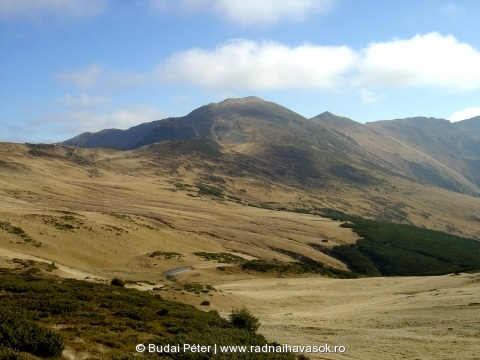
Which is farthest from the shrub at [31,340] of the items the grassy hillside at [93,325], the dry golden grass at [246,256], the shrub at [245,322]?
the dry golden grass at [246,256]

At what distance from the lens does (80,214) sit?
83.5 m

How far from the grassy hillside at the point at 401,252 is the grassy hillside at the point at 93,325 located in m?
73.9

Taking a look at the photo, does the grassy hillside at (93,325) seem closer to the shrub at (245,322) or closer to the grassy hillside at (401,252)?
the shrub at (245,322)

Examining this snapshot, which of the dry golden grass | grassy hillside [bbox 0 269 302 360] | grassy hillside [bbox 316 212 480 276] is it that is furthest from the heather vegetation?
grassy hillside [bbox 0 269 302 360]

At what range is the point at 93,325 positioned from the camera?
23.7 m

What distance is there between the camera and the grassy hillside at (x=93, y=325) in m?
18.2

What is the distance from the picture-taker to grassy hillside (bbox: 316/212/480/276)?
10529 centimetres

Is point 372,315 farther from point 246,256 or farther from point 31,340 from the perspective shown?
point 246,256

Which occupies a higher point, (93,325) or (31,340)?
(31,340)

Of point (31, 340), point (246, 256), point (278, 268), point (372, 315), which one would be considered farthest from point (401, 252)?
point (31, 340)

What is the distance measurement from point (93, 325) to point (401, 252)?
366 ft

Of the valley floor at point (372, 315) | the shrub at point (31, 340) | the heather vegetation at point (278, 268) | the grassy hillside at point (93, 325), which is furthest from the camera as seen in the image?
the heather vegetation at point (278, 268)

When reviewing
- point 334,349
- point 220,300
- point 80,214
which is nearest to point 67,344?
point 334,349

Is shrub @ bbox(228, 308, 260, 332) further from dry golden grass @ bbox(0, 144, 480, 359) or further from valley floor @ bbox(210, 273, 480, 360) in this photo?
dry golden grass @ bbox(0, 144, 480, 359)
